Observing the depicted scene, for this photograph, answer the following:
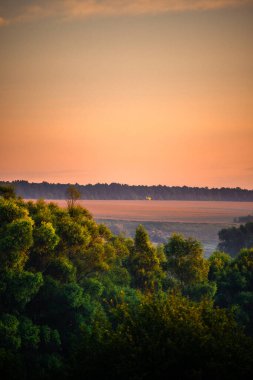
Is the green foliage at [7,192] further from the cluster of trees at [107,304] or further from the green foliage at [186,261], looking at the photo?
the green foliage at [186,261]

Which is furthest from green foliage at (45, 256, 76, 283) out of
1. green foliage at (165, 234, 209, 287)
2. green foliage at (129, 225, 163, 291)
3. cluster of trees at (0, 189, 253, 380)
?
green foliage at (165, 234, 209, 287)

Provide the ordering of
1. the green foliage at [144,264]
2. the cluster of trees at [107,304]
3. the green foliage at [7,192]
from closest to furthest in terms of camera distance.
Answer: the cluster of trees at [107,304], the green foliage at [7,192], the green foliage at [144,264]

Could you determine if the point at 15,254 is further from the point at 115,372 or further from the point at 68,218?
the point at 115,372

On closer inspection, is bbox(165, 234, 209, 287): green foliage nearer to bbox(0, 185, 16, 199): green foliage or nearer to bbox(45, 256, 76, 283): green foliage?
bbox(45, 256, 76, 283): green foliage

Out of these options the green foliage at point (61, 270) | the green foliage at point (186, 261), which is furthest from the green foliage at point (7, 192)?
the green foliage at point (186, 261)

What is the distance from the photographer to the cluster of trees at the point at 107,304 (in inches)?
1272

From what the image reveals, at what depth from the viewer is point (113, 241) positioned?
66.0 metres

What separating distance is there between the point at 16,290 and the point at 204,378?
63.9 ft

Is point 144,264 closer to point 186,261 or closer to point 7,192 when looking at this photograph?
point 186,261

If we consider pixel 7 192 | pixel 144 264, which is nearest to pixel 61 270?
pixel 7 192

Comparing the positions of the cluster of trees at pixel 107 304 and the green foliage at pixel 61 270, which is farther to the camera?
the green foliage at pixel 61 270

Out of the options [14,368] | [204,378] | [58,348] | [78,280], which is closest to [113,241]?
[78,280]

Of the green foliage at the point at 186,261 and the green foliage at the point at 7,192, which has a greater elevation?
the green foliage at the point at 7,192

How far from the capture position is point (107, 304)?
56.5 meters
